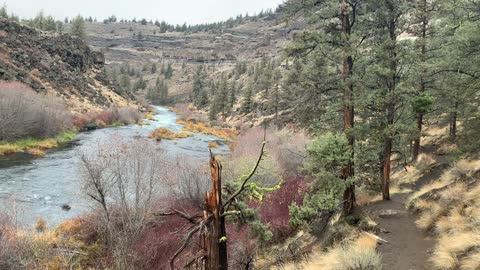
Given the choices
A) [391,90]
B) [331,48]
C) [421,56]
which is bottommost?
[391,90]

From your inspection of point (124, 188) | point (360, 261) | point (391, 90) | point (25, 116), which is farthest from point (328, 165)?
point (25, 116)

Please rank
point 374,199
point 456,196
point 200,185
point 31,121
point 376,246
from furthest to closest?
point 31,121 → point 200,185 → point 374,199 → point 456,196 → point 376,246

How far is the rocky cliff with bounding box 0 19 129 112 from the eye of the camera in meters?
65.7

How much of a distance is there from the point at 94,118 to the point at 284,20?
57463mm

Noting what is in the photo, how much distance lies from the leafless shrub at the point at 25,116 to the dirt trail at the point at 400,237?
41927 millimetres

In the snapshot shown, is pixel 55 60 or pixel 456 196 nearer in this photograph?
pixel 456 196

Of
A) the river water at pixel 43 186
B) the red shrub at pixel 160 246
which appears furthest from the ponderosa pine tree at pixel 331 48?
the river water at pixel 43 186

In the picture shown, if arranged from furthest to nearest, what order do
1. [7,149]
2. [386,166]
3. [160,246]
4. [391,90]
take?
[7,149], [160,246], [386,166], [391,90]

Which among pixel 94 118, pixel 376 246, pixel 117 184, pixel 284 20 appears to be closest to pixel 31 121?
pixel 94 118

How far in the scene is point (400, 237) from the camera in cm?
1395

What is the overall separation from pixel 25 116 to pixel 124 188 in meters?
32.5

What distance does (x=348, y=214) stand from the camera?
53.3 feet

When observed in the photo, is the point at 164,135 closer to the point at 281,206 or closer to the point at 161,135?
the point at 161,135

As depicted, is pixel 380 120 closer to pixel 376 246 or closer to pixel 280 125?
pixel 376 246
